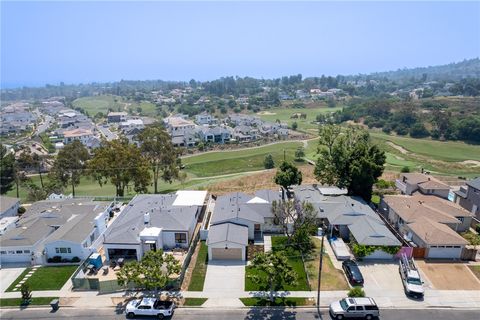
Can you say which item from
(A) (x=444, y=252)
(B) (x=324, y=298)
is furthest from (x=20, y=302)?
(A) (x=444, y=252)

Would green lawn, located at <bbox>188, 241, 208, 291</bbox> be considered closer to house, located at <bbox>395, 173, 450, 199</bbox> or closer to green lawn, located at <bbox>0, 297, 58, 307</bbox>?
green lawn, located at <bbox>0, 297, 58, 307</bbox>

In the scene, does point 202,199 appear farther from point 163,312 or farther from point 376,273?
point 376,273

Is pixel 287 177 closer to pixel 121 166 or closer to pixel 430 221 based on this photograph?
pixel 430 221

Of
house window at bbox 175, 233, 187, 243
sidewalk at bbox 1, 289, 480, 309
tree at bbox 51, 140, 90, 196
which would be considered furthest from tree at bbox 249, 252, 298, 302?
tree at bbox 51, 140, 90, 196

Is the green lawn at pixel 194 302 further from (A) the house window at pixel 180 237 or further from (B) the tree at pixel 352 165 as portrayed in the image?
(B) the tree at pixel 352 165

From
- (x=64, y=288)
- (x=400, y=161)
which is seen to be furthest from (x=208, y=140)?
(x=64, y=288)

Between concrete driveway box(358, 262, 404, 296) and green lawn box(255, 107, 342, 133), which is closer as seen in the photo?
concrete driveway box(358, 262, 404, 296)
